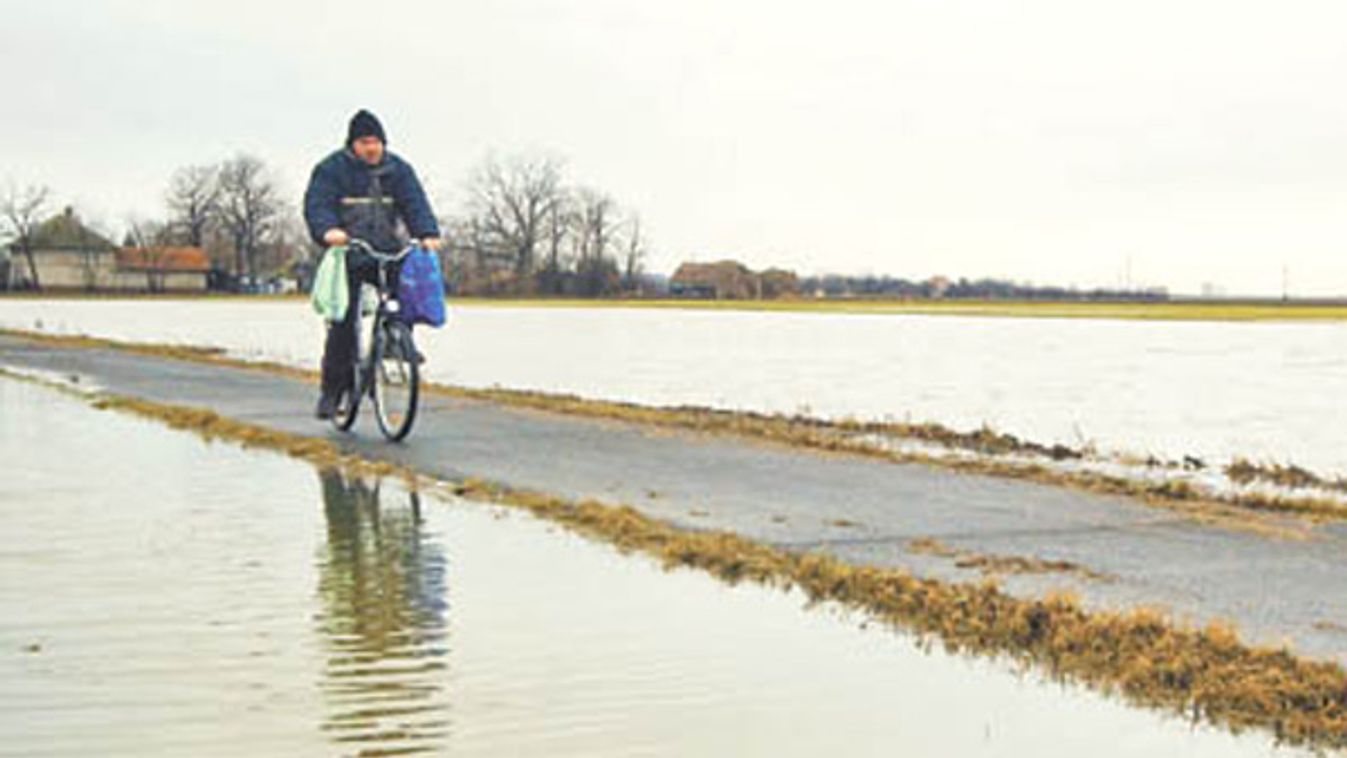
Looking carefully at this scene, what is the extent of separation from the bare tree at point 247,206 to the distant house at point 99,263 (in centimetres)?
923

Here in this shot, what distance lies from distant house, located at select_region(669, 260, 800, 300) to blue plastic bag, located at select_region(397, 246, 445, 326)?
131445 mm

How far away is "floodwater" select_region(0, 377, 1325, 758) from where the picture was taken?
4.44m

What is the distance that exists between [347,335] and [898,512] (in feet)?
18.6

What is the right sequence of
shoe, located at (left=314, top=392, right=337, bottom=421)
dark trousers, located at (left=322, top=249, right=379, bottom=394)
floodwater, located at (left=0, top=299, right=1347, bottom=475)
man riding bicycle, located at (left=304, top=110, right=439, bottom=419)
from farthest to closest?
floodwater, located at (left=0, top=299, right=1347, bottom=475) → shoe, located at (left=314, top=392, right=337, bottom=421) → dark trousers, located at (left=322, top=249, right=379, bottom=394) → man riding bicycle, located at (left=304, top=110, right=439, bottom=419)

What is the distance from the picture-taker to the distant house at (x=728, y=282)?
149 m

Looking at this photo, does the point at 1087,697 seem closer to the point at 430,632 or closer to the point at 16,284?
the point at 430,632

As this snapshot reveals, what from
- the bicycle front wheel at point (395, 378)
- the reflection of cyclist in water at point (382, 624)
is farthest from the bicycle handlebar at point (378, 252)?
the reflection of cyclist in water at point (382, 624)

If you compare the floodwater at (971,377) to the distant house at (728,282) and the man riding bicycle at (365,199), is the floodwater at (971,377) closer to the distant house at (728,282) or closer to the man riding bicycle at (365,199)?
the man riding bicycle at (365,199)

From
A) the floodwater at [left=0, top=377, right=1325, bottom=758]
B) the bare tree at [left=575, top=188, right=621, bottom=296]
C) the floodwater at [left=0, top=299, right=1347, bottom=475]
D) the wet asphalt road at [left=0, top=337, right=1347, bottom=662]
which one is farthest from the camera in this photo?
the bare tree at [left=575, top=188, right=621, bottom=296]

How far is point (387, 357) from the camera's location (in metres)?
12.6

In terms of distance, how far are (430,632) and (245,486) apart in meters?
4.60

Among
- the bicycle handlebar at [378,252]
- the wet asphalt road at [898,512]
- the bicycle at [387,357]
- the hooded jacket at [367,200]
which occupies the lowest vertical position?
the wet asphalt road at [898,512]

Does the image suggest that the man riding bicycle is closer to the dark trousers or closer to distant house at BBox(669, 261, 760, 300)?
the dark trousers

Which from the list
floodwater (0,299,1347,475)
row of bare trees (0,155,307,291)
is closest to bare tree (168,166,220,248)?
row of bare trees (0,155,307,291)
